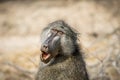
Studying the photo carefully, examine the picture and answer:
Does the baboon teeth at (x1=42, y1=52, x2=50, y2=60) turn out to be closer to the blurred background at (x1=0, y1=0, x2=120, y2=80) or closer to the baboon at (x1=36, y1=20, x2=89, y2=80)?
the baboon at (x1=36, y1=20, x2=89, y2=80)

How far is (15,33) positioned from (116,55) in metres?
4.03

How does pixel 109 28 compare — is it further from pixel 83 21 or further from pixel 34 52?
pixel 34 52

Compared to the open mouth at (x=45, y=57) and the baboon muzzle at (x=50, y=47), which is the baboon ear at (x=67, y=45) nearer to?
the baboon muzzle at (x=50, y=47)

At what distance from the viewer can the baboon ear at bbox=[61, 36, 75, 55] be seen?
4.82 m

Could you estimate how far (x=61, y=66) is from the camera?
485cm

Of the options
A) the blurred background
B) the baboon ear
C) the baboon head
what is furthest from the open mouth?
the blurred background

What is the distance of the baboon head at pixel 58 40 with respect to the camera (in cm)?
472

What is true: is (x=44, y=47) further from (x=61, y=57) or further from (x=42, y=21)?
(x=42, y=21)

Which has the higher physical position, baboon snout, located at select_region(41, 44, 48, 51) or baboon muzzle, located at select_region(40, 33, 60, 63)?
baboon snout, located at select_region(41, 44, 48, 51)

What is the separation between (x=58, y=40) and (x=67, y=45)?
10 centimetres

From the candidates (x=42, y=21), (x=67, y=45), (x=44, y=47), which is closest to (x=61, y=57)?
(x=67, y=45)

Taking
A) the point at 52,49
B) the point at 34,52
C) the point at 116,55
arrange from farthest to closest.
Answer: the point at 34,52 < the point at 116,55 < the point at 52,49

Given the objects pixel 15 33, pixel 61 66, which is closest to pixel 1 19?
pixel 15 33

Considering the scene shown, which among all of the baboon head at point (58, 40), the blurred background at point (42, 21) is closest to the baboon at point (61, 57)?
the baboon head at point (58, 40)
